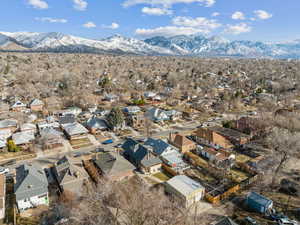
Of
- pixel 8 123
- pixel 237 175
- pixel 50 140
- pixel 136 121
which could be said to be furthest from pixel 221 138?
pixel 8 123

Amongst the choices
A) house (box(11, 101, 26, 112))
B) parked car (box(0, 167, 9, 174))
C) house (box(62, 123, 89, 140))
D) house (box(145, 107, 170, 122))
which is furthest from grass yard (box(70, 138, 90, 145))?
house (box(11, 101, 26, 112))

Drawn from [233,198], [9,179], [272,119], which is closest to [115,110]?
[9,179]

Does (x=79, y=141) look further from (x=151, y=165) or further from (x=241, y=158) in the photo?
(x=241, y=158)

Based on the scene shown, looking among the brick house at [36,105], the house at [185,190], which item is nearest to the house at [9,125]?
the brick house at [36,105]

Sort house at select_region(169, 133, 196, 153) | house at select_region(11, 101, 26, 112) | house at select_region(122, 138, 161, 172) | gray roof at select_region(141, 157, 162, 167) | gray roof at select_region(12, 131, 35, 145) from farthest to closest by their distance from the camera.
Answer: house at select_region(11, 101, 26, 112) < gray roof at select_region(12, 131, 35, 145) < house at select_region(169, 133, 196, 153) < house at select_region(122, 138, 161, 172) < gray roof at select_region(141, 157, 162, 167)

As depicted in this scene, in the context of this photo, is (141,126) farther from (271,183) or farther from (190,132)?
(271,183)

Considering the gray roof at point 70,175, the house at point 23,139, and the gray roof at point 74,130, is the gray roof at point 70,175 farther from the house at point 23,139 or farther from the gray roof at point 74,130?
the house at point 23,139

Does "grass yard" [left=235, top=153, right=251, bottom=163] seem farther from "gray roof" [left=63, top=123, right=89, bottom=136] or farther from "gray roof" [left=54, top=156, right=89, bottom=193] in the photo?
"gray roof" [left=63, top=123, right=89, bottom=136]
